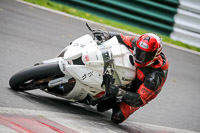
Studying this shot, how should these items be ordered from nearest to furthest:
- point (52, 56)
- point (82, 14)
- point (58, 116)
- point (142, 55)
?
point (58, 116) → point (142, 55) → point (52, 56) → point (82, 14)

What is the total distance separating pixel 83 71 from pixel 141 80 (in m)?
0.85

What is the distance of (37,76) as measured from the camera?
4.66 metres

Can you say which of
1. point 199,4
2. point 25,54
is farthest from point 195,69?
point 25,54

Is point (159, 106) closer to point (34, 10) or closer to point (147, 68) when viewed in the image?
point (147, 68)

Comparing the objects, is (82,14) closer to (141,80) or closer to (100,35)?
(100,35)

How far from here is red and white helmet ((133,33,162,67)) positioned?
4702mm

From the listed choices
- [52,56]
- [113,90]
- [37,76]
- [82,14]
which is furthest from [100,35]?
[82,14]

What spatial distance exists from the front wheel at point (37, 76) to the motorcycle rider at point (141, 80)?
0.71 m

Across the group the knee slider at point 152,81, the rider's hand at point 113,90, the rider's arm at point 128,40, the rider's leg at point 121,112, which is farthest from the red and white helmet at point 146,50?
the rider's leg at point 121,112

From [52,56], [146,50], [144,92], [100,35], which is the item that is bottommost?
[52,56]

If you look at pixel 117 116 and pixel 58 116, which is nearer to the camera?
pixel 58 116

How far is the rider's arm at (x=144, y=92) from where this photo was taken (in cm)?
483

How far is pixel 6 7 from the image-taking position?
31.1 feet

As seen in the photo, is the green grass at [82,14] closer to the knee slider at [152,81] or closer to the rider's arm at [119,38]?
the rider's arm at [119,38]
